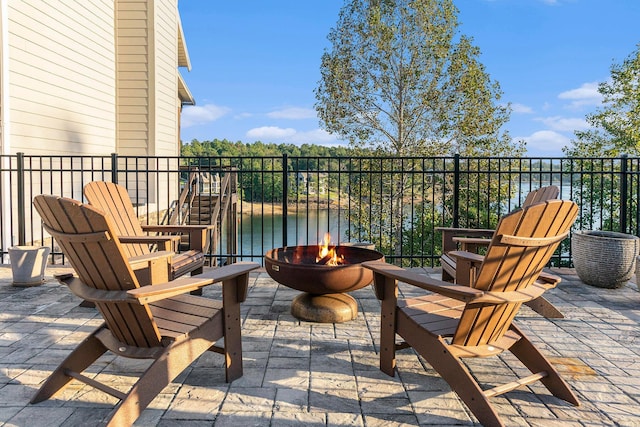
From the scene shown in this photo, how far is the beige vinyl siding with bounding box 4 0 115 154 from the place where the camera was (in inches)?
253

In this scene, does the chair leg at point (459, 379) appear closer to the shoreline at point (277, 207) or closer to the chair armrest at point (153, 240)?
the chair armrest at point (153, 240)

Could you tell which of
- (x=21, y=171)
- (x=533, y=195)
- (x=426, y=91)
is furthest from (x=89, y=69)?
(x=426, y=91)

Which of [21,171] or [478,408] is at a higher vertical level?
[21,171]

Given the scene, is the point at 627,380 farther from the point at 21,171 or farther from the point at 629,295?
the point at 21,171

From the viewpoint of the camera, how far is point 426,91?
15.2 metres

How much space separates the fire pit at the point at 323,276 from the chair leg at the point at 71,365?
4.20ft

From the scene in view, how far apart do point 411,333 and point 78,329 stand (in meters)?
2.47

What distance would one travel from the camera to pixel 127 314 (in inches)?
86.2

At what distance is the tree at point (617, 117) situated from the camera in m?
15.7

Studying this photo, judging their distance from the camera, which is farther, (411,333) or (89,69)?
(89,69)

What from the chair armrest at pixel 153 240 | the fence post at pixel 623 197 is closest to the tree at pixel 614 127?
the fence post at pixel 623 197

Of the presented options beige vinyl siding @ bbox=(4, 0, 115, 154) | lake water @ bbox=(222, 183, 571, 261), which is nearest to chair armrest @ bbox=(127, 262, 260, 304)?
lake water @ bbox=(222, 183, 571, 261)

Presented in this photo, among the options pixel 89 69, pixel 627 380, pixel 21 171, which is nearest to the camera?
pixel 627 380

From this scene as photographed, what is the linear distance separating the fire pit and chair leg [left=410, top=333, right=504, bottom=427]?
0.95 metres
